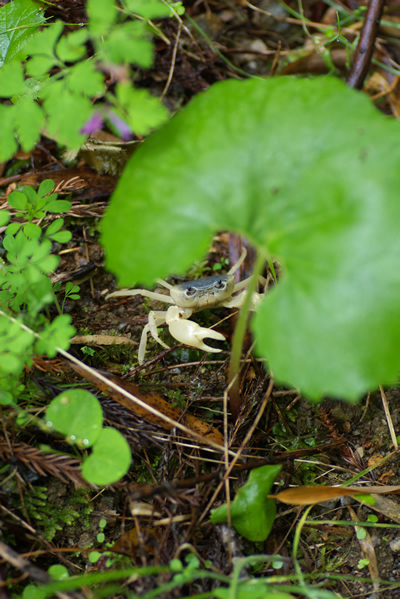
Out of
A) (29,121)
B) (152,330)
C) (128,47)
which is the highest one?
(128,47)

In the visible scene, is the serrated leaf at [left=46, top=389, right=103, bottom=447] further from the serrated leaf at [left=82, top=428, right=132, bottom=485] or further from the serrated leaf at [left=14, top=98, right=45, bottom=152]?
the serrated leaf at [left=14, top=98, right=45, bottom=152]

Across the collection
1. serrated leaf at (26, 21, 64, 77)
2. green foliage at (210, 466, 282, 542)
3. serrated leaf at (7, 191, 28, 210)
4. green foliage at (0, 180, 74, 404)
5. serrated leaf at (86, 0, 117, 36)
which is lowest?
green foliage at (210, 466, 282, 542)

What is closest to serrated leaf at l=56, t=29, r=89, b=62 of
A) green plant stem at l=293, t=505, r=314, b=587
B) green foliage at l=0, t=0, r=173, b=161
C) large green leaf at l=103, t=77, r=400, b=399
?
green foliage at l=0, t=0, r=173, b=161

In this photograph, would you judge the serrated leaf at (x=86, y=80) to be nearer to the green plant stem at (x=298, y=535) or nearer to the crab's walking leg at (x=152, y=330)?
the crab's walking leg at (x=152, y=330)

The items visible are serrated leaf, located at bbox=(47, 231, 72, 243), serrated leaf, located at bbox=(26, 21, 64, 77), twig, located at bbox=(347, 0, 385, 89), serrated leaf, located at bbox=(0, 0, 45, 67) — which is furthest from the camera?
twig, located at bbox=(347, 0, 385, 89)

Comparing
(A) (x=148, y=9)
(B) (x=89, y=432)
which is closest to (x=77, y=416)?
(B) (x=89, y=432)

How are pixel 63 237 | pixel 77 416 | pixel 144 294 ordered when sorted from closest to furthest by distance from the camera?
pixel 77 416 < pixel 63 237 < pixel 144 294

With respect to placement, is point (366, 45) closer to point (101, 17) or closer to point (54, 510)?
point (101, 17)

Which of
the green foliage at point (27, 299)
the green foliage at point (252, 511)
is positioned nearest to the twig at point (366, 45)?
the green foliage at point (27, 299)
